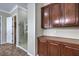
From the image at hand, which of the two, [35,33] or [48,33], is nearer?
[35,33]

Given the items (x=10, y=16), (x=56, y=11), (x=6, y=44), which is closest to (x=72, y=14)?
(x=56, y=11)

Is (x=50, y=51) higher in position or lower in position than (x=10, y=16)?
lower

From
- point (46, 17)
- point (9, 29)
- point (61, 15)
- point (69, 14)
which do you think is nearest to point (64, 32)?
point (61, 15)

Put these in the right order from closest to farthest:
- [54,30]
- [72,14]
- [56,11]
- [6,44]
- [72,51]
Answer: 1. [72,51]
2. [72,14]
3. [6,44]
4. [56,11]
5. [54,30]

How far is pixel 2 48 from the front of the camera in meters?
2.08

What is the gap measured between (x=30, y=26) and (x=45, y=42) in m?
0.52

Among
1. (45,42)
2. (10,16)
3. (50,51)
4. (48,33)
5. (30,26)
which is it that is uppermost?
(10,16)

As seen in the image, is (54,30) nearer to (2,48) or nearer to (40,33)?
(40,33)

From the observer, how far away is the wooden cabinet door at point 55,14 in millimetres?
2269

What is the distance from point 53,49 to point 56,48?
0.10m

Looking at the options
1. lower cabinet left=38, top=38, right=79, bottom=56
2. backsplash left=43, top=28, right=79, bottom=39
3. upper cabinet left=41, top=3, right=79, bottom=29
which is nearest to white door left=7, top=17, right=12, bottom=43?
lower cabinet left=38, top=38, right=79, bottom=56

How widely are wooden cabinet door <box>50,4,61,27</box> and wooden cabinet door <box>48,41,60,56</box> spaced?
48 centimetres

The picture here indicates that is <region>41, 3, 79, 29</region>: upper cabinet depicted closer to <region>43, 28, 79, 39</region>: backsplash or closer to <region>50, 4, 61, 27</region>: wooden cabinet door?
<region>50, 4, 61, 27</region>: wooden cabinet door

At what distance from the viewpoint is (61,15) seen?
7.18 feet
